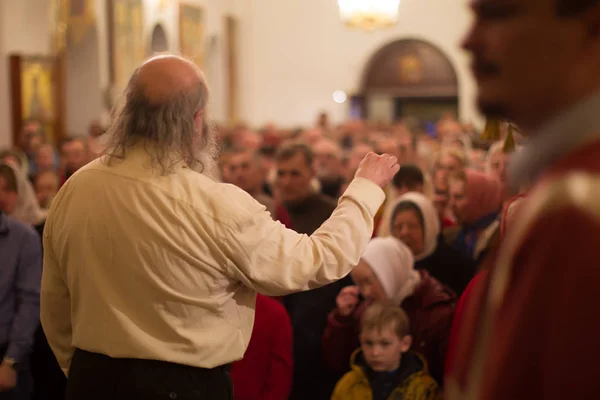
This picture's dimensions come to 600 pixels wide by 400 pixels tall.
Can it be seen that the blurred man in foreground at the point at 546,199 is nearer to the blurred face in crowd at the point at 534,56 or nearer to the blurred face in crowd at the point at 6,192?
the blurred face in crowd at the point at 534,56

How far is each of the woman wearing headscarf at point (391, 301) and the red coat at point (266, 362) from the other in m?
0.45

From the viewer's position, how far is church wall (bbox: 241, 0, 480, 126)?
25.9m

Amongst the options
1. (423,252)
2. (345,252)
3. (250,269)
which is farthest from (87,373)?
(423,252)

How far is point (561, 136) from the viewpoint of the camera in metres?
1.11

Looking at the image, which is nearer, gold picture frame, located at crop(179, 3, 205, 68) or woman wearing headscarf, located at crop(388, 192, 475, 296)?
woman wearing headscarf, located at crop(388, 192, 475, 296)

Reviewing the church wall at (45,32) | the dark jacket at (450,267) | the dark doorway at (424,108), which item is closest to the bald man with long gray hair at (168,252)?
the dark jacket at (450,267)

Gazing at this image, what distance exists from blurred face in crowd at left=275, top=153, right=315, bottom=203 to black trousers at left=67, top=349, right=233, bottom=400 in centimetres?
338

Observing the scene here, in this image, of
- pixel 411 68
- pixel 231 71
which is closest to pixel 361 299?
pixel 231 71

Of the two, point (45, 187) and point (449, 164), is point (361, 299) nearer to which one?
point (449, 164)

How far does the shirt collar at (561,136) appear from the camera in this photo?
3.59 feet

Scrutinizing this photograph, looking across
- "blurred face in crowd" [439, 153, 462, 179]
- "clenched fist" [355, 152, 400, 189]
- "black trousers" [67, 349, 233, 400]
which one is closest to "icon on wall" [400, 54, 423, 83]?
"blurred face in crowd" [439, 153, 462, 179]

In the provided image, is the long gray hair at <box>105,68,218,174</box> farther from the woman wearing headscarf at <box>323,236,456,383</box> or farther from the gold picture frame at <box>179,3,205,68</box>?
the gold picture frame at <box>179,3,205,68</box>

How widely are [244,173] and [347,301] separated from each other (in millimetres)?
2454

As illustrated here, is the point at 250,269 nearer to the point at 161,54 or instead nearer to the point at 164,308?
the point at 164,308
